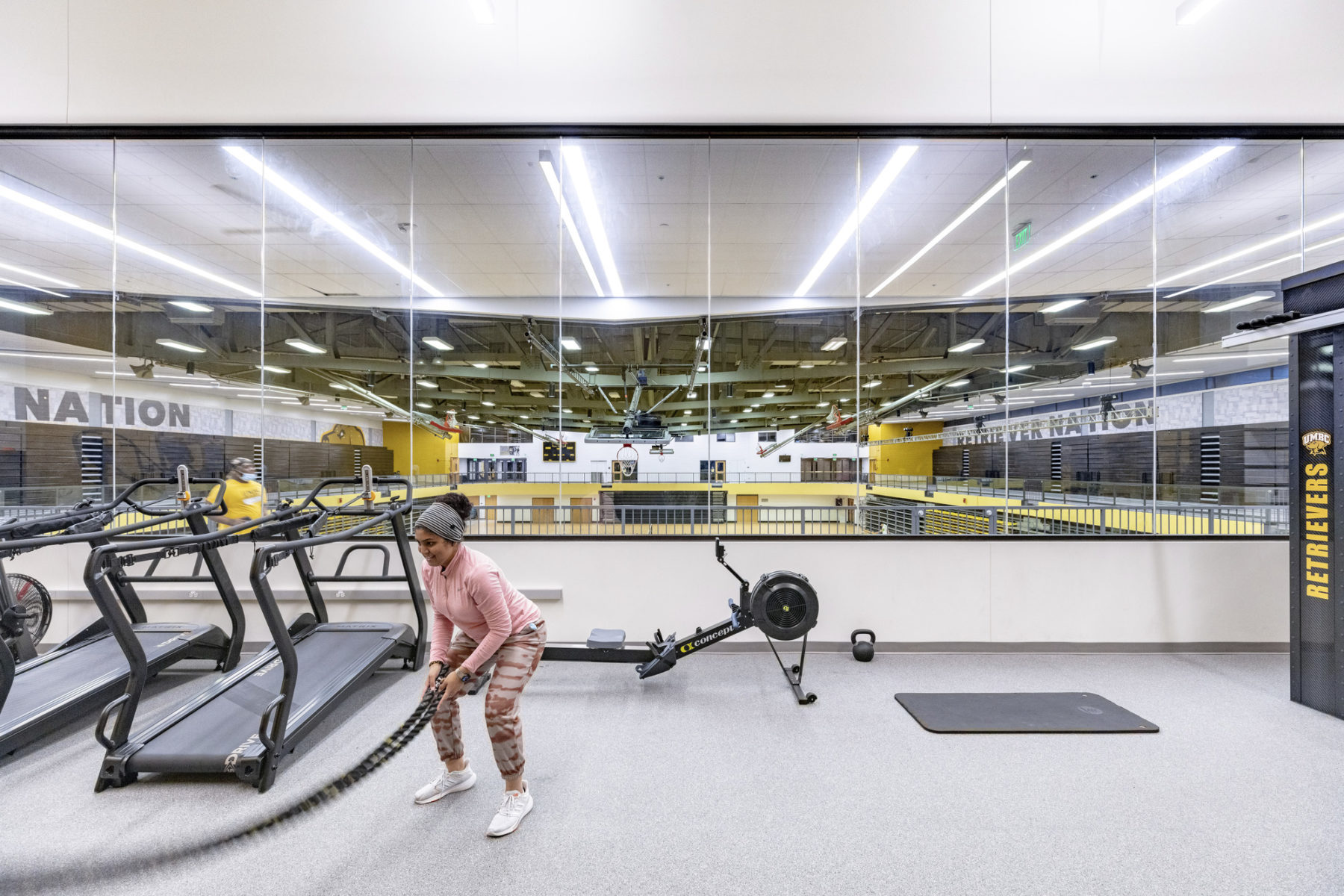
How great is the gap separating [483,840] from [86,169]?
641 cm

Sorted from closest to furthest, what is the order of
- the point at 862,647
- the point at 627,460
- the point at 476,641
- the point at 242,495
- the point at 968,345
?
1. the point at 476,641
2. the point at 862,647
3. the point at 242,495
4. the point at 627,460
5. the point at 968,345

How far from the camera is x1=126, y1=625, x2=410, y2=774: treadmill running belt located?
7.30 feet

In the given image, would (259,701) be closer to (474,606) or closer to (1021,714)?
(474,606)

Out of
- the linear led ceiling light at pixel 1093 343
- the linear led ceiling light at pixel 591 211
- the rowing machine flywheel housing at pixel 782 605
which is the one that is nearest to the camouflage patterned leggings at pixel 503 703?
the rowing machine flywheel housing at pixel 782 605

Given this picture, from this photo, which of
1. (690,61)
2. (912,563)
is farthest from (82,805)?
(690,61)

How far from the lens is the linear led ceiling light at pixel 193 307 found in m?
4.77

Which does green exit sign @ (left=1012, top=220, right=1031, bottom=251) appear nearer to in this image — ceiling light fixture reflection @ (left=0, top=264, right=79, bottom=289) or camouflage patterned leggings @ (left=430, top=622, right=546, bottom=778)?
camouflage patterned leggings @ (left=430, top=622, right=546, bottom=778)

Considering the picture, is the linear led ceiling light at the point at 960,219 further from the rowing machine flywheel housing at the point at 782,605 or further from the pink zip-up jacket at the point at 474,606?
the pink zip-up jacket at the point at 474,606

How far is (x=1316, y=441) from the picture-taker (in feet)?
9.42

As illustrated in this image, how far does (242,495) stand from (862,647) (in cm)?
520

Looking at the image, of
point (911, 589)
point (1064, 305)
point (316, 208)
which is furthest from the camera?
point (1064, 305)

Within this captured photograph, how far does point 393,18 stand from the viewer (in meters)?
3.58

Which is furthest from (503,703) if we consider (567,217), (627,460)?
(567,217)

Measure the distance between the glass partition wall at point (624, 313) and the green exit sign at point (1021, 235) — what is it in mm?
43
